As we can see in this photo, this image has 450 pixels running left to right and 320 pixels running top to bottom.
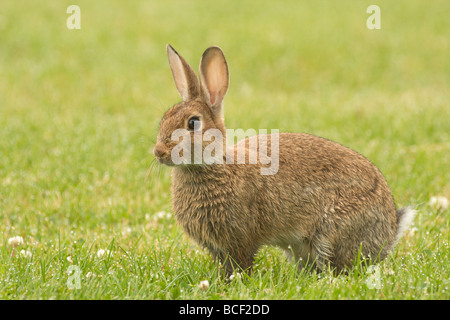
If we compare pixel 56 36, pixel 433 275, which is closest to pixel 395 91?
pixel 56 36

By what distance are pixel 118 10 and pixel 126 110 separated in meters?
6.71

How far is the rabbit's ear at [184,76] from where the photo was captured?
163 inches

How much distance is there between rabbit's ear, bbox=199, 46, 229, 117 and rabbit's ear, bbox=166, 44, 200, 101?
68 millimetres

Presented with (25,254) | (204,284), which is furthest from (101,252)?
(204,284)

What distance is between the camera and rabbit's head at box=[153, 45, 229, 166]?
395 cm

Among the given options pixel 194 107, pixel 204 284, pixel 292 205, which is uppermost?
pixel 194 107

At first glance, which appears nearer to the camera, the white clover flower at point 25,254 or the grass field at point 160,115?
the grass field at point 160,115

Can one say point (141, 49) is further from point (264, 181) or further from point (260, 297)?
point (260, 297)

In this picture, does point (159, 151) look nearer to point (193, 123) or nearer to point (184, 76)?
point (193, 123)

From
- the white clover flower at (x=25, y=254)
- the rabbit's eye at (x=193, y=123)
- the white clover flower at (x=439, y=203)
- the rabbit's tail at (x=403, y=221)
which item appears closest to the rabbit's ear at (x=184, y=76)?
the rabbit's eye at (x=193, y=123)

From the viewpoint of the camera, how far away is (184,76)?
165 inches

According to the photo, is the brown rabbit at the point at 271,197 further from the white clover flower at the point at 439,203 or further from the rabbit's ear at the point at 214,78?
the white clover flower at the point at 439,203

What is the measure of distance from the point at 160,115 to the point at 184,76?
5602 millimetres
